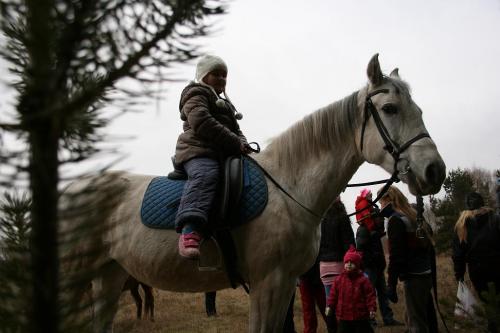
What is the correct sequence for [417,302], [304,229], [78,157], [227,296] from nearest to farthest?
[78,157]
[304,229]
[417,302]
[227,296]

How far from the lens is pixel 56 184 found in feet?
1.86

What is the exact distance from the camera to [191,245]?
2.70 meters

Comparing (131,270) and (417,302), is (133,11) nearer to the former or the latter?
(131,270)

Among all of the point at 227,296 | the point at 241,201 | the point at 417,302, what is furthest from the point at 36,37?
the point at 227,296

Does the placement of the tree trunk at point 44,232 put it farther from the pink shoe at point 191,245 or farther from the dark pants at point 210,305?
the dark pants at point 210,305

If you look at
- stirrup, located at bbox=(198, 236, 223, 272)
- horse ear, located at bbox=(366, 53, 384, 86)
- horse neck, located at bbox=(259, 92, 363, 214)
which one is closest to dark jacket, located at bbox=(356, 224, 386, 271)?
horse neck, located at bbox=(259, 92, 363, 214)

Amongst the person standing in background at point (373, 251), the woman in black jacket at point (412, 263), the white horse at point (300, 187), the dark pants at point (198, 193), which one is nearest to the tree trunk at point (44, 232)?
the dark pants at point (198, 193)

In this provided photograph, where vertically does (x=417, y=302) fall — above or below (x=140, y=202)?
below

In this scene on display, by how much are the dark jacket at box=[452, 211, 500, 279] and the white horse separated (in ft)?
7.06

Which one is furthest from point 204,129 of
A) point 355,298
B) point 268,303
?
point 355,298

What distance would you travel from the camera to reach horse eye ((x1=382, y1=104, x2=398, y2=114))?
9.96 feet

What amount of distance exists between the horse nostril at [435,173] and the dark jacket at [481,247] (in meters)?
2.18

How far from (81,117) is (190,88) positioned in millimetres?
2535

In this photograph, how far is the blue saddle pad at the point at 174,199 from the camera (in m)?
2.92
